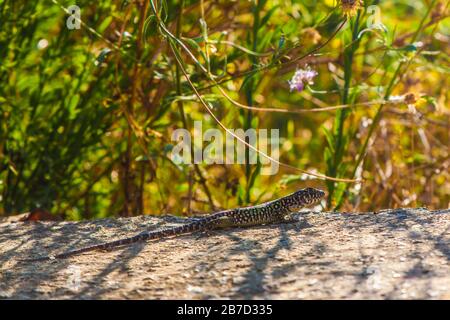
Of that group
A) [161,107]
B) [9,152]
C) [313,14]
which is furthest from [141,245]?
[313,14]

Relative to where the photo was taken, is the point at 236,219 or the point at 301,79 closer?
the point at 236,219

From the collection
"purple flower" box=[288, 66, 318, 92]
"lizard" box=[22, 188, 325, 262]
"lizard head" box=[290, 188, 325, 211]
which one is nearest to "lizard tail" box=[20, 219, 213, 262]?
"lizard" box=[22, 188, 325, 262]

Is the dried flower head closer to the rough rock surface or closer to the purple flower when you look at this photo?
the purple flower

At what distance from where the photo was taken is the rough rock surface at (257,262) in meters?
4.13

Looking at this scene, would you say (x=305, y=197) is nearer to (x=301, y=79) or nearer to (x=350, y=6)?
(x=301, y=79)

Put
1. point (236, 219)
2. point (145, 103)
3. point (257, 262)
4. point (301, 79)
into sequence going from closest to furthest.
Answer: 1. point (257, 262)
2. point (236, 219)
3. point (301, 79)
4. point (145, 103)

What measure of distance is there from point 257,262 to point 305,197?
5.54 ft

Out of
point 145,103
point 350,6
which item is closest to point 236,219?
point 350,6

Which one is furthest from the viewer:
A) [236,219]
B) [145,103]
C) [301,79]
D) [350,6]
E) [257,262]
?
[145,103]

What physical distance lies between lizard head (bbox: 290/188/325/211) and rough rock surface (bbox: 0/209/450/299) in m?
0.33

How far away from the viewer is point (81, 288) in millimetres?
4391

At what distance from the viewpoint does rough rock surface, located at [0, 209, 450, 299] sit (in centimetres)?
413

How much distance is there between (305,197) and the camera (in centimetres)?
619
